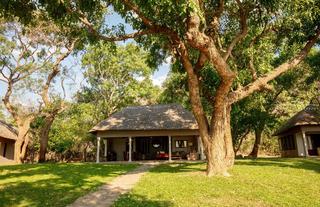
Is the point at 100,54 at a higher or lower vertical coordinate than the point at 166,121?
higher

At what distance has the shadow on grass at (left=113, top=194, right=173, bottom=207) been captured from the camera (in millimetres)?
8211

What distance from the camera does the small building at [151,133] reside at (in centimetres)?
2794

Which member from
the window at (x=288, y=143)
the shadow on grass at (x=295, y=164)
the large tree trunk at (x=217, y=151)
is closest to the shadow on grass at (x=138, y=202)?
the large tree trunk at (x=217, y=151)

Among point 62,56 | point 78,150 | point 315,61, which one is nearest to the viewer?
point 315,61

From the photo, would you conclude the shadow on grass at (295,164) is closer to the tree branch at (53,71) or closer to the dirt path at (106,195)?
the dirt path at (106,195)

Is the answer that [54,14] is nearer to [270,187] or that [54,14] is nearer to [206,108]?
[270,187]

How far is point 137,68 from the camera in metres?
41.2

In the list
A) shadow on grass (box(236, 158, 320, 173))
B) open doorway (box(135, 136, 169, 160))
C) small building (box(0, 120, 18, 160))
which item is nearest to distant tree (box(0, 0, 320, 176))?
shadow on grass (box(236, 158, 320, 173))

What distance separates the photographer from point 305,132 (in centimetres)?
3089

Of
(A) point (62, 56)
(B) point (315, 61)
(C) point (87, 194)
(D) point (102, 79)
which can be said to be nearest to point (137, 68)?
(D) point (102, 79)

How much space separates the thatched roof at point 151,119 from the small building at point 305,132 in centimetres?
1107

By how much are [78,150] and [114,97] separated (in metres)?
8.66

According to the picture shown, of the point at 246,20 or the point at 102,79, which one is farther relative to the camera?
the point at 102,79

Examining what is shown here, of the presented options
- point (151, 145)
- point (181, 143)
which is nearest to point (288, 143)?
point (181, 143)
